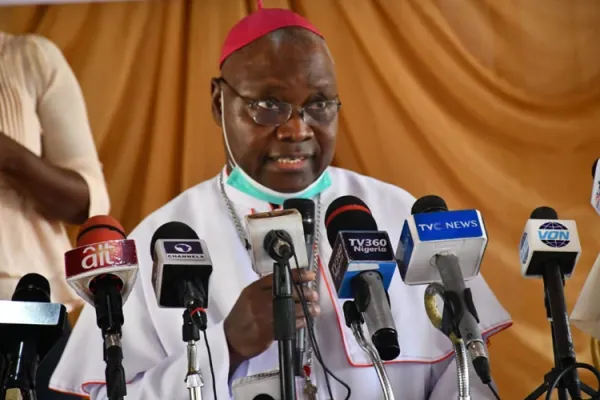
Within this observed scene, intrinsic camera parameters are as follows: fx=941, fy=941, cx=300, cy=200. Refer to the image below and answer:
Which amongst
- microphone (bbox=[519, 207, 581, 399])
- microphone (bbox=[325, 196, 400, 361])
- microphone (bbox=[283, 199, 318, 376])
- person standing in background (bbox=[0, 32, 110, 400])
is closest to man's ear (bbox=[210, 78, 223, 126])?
person standing in background (bbox=[0, 32, 110, 400])

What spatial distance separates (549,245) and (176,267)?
3.09 ft

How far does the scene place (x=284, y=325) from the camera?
2.12 metres

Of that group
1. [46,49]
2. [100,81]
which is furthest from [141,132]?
[46,49]

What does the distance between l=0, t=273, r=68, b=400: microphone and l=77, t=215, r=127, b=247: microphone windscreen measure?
0.60 feet

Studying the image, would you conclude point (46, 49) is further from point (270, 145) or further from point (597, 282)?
point (597, 282)

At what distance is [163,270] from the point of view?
2.23m

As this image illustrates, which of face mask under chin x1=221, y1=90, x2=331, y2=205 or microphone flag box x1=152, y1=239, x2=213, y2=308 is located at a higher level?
face mask under chin x1=221, y1=90, x2=331, y2=205

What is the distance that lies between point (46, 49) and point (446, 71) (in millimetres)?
1558

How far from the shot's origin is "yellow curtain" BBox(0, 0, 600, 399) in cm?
355

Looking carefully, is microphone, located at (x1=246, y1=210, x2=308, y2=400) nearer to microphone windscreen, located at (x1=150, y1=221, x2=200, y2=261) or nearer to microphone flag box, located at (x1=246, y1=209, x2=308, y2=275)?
microphone flag box, located at (x1=246, y1=209, x2=308, y2=275)

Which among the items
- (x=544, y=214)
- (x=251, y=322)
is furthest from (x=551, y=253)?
(x=251, y=322)

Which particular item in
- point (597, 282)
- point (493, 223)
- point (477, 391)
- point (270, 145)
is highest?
point (270, 145)

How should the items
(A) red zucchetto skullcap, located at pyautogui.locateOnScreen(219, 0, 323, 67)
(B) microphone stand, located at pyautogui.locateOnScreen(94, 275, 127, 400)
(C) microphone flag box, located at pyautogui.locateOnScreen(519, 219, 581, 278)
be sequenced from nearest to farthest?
(B) microphone stand, located at pyautogui.locateOnScreen(94, 275, 127, 400)
(C) microphone flag box, located at pyautogui.locateOnScreen(519, 219, 581, 278)
(A) red zucchetto skullcap, located at pyautogui.locateOnScreen(219, 0, 323, 67)

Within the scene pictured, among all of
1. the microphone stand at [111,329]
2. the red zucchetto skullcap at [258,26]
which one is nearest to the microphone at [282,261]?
the microphone stand at [111,329]
